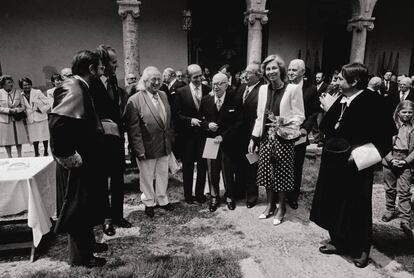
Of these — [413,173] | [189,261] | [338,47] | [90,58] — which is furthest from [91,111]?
[338,47]

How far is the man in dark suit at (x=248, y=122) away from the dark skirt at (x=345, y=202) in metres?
1.39

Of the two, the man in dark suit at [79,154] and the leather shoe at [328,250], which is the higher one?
the man in dark suit at [79,154]

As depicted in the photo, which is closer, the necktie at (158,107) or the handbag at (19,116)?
the necktie at (158,107)

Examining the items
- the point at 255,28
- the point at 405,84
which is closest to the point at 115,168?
the point at 405,84

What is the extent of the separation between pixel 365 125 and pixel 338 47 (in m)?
11.7

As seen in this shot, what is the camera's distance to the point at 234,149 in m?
4.59

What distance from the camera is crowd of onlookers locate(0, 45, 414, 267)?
293 centimetres

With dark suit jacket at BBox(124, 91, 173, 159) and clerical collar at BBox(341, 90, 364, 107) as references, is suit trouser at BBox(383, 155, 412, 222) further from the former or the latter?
dark suit jacket at BBox(124, 91, 173, 159)

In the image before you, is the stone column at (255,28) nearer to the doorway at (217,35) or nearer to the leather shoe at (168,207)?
the doorway at (217,35)

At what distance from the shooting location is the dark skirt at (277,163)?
13.0 ft

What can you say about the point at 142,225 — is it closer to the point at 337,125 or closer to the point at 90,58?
the point at 90,58

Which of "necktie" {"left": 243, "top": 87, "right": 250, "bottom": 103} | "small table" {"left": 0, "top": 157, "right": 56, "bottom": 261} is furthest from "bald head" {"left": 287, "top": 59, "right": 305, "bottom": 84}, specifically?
"small table" {"left": 0, "top": 157, "right": 56, "bottom": 261}

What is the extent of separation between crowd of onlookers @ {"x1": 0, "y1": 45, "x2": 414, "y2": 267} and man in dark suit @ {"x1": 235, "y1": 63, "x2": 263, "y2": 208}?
0.01 m

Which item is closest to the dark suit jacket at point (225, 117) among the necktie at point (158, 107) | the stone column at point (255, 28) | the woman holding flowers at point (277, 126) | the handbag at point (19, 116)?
the woman holding flowers at point (277, 126)
